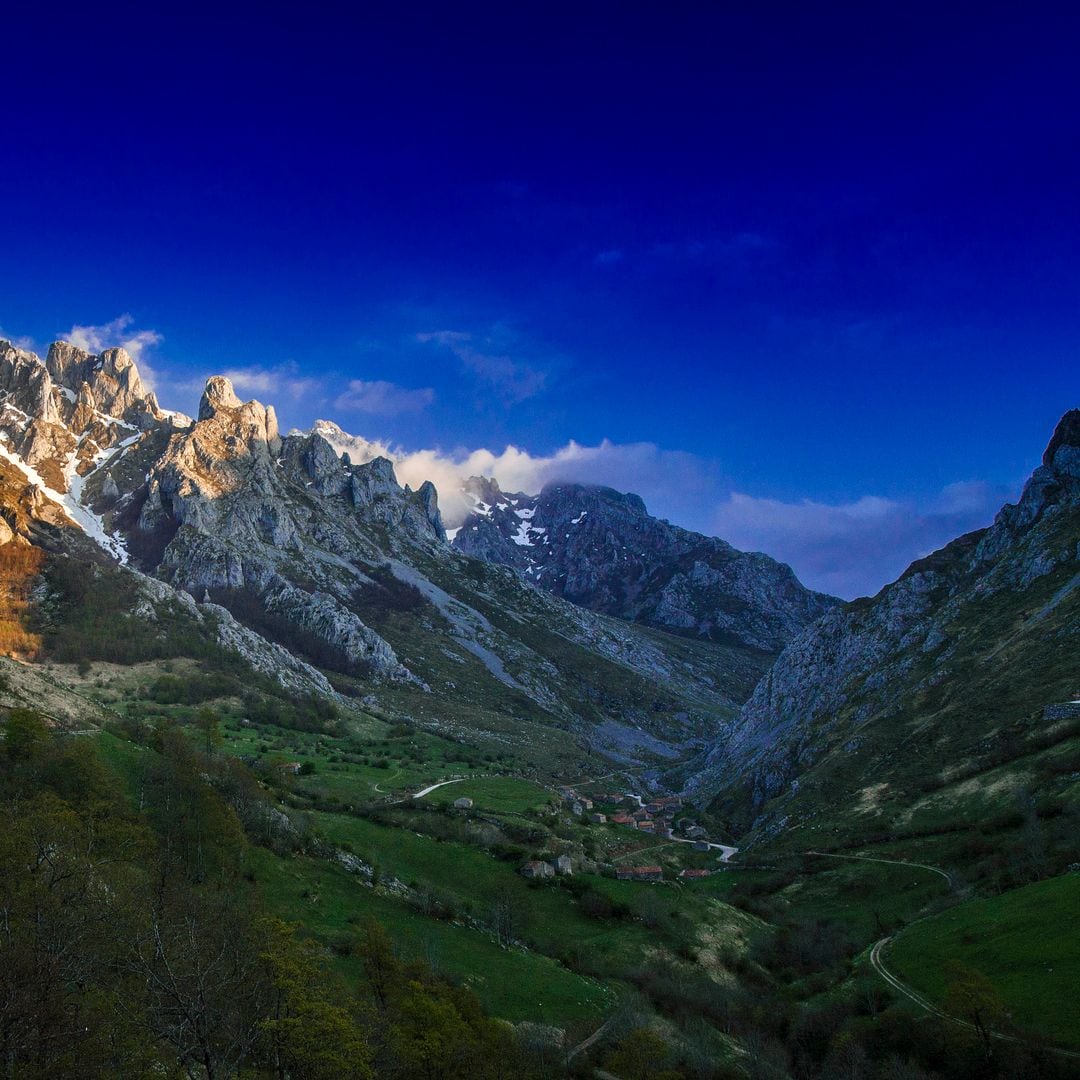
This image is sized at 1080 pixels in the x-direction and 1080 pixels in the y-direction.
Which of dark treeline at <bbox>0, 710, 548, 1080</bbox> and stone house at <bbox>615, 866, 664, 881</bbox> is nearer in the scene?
dark treeline at <bbox>0, 710, 548, 1080</bbox>

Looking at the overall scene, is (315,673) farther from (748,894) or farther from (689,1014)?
(689,1014)

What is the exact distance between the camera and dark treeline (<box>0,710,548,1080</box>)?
1997 cm

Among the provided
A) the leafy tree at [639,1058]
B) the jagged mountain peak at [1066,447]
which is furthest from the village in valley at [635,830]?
the jagged mountain peak at [1066,447]

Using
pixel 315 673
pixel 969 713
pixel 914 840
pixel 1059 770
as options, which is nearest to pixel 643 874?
pixel 914 840

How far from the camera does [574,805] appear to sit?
383 ft

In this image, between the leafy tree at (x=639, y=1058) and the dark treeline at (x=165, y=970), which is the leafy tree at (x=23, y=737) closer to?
the dark treeline at (x=165, y=970)

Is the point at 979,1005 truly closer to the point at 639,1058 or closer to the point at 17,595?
the point at 639,1058

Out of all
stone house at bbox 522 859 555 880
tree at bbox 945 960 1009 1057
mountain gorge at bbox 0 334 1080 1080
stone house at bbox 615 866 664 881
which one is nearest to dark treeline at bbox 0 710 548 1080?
mountain gorge at bbox 0 334 1080 1080

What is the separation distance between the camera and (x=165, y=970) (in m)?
22.2

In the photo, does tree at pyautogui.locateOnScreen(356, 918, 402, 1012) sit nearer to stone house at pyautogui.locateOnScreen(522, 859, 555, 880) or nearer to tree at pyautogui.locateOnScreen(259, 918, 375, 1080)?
tree at pyautogui.locateOnScreen(259, 918, 375, 1080)

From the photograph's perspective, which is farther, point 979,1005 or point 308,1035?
point 979,1005

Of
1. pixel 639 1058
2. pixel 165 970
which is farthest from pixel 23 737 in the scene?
pixel 639 1058

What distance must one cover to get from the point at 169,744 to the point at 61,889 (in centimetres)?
3670

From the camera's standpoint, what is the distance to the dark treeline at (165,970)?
65.5 feet
